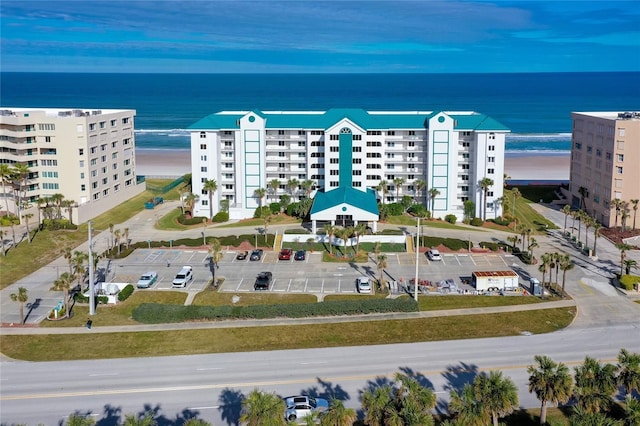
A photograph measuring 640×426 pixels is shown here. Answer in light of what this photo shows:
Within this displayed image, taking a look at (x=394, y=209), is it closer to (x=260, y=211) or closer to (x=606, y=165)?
(x=260, y=211)

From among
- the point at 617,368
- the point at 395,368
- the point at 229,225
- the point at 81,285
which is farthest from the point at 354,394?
the point at 229,225

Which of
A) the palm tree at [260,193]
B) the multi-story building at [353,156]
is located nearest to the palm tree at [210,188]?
the multi-story building at [353,156]

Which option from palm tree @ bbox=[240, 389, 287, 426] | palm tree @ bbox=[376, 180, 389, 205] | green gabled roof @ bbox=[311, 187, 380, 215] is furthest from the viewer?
palm tree @ bbox=[376, 180, 389, 205]

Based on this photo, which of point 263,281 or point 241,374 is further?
point 263,281

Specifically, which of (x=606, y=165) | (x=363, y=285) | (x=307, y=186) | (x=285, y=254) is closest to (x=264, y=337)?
(x=363, y=285)

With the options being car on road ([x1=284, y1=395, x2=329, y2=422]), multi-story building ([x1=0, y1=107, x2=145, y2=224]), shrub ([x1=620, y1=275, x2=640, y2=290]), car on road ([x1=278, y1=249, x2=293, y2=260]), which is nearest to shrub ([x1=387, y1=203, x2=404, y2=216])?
car on road ([x1=278, y1=249, x2=293, y2=260])

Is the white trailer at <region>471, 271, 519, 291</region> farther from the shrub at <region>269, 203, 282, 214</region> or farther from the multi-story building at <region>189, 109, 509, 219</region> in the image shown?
the shrub at <region>269, 203, 282, 214</region>
